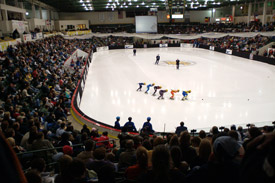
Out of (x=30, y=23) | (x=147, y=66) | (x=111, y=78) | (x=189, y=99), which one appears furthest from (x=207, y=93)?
(x=30, y=23)

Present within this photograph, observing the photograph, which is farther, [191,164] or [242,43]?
[242,43]

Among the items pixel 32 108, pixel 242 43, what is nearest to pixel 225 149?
pixel 32 108

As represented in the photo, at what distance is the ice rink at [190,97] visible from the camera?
41.6 ft

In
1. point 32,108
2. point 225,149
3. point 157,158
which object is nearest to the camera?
point 225,149

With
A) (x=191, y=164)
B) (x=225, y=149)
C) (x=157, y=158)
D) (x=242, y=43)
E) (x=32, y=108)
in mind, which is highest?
(x=242, y=43)

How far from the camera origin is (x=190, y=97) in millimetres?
16219

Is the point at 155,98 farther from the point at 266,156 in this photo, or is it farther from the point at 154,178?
the point at 266,156

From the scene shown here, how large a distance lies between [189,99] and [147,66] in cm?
1330

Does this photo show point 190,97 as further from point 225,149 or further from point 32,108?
point 225,149

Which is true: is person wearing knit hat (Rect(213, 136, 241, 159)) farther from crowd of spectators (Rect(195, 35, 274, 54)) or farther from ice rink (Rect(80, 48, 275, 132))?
crowd of spectators (Rect(195, 35, 274, 54))

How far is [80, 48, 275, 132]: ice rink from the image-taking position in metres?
12.7

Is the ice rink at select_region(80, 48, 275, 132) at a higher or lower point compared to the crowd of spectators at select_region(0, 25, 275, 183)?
lower

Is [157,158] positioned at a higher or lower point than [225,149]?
lower

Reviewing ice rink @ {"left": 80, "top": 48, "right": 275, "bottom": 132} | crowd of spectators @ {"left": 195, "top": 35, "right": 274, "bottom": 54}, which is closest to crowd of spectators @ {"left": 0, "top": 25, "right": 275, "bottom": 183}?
ice rink @ {"left": 80, "top": 48, "right": 275, "bottom": 132}
